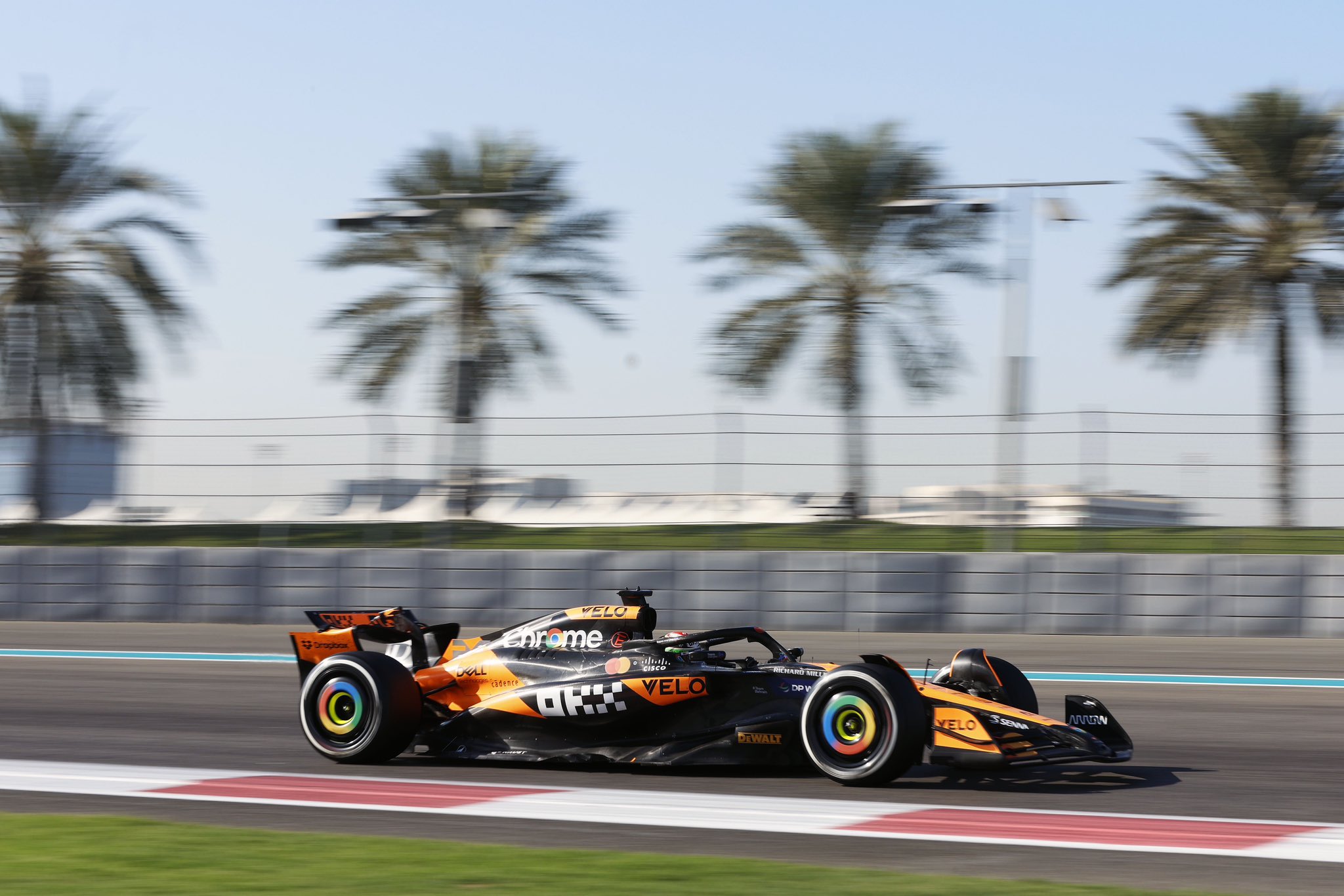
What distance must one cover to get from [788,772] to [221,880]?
2908 mm

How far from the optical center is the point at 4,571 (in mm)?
17594

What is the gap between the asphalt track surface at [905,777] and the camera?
188 inches

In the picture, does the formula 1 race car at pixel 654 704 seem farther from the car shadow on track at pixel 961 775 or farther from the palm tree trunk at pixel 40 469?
the palm tree trunk at pixel 40 469

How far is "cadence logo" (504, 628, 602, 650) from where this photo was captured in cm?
698

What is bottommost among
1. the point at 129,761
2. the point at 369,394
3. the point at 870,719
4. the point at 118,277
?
the point at 129,761

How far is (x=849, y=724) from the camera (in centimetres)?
601

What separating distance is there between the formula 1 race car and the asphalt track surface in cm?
14

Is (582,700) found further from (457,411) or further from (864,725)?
(457,411)

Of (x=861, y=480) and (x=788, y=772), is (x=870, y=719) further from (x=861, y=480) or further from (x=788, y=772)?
(x=861, y=480)

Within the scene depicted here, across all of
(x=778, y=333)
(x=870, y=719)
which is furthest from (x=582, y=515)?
(x=870, y=719)

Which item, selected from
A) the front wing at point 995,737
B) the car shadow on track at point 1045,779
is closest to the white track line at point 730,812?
the front wing at point 995,737

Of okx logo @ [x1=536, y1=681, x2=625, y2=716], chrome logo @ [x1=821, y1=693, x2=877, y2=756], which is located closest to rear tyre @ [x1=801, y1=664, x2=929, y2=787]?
chrome logo @ [x1=821, y1=693, x2=877, y2=756]

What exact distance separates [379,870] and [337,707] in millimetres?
2628

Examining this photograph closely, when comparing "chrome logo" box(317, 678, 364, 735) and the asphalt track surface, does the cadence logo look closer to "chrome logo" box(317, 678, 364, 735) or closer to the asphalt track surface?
the asphalt track surface
